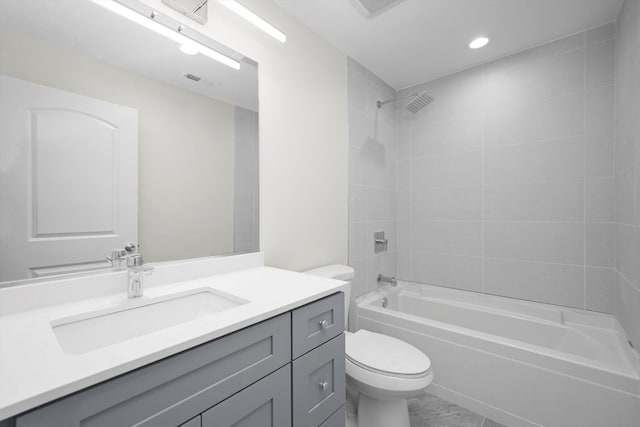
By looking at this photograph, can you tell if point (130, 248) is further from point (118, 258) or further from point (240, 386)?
point (240, 386)

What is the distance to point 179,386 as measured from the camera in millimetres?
648

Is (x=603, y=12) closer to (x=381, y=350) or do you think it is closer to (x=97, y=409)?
(x=381, y=350)

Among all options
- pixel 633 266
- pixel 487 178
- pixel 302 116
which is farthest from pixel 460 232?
pixel 302 116

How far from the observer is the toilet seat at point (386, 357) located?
1.32 meters

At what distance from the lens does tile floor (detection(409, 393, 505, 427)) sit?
156 centimetres

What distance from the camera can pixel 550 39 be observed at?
6.47 feet

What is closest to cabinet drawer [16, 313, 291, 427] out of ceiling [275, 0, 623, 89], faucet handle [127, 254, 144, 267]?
faucet handle [127, 254, 144, 267]

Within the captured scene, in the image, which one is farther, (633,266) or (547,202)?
(547,202)

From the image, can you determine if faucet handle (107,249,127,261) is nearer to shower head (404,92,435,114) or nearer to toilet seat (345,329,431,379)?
toilet seat (345,329,431,379)

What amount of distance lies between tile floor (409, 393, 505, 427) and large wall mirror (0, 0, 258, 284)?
139 centimetres

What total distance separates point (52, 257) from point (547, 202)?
2.70 m

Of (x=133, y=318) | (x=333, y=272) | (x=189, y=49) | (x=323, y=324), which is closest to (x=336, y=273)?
(x=333, y=272)

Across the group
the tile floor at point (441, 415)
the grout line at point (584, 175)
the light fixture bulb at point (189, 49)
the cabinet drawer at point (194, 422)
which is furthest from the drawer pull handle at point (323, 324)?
the grout line at point (584, 175)

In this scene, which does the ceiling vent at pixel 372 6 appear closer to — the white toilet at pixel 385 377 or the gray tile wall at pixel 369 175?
the gray tile wall at pixel 369 175
